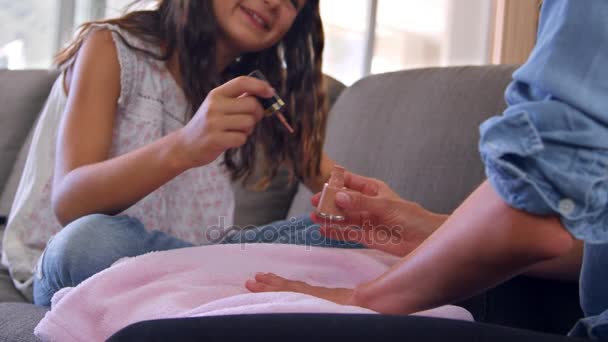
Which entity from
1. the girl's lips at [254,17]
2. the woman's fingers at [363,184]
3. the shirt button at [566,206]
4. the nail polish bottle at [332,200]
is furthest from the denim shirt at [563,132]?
the girl's lips at [254,17]

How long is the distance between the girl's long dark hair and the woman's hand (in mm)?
458

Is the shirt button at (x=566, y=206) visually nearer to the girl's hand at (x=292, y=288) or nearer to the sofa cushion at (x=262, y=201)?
the girl's hand at (x=292, y=288)

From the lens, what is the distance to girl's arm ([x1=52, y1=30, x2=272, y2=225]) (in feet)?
2.96

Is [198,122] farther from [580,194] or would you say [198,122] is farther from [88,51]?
[580,194]

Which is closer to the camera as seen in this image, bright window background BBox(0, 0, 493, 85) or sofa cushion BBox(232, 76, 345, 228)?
sofa cushion BBox(232, 76, 345, 228)

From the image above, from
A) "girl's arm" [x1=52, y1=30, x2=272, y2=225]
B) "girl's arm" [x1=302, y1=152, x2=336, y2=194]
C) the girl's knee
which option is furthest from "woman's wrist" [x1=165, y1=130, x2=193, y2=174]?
"girl's arm" [x1=302, y1=152, x2=336, y2=194]

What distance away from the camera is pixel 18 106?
6.47 feet

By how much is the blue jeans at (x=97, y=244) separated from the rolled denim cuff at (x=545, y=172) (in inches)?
21.3

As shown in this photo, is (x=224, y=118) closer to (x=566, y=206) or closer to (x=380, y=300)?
(x=380, y=300)

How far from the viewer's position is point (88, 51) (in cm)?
119

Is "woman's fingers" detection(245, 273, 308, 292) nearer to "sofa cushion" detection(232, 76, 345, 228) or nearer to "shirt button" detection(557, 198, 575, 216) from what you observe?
"shirt button" detection(557, 198, 575, 216)

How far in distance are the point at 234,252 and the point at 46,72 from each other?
1.42 meters

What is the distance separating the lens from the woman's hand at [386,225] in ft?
3.04

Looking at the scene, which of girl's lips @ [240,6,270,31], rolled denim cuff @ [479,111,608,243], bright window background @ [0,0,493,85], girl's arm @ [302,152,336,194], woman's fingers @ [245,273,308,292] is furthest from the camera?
bright window background @ [0,0,493,85]
